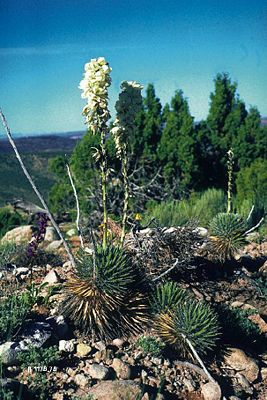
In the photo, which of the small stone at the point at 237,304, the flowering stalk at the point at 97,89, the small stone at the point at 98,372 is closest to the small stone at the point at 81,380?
the small stone at the point at 98,372

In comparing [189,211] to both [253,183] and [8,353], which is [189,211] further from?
[8,353]

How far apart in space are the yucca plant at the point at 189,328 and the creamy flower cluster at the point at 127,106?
1864mm

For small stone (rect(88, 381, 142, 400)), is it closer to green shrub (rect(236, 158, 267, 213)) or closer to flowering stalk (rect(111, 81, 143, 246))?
flowering stalk (rect(111, 81, 143, 246))

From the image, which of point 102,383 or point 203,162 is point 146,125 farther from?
point 102,383

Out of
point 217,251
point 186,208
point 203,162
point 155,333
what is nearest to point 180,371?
point 155,333

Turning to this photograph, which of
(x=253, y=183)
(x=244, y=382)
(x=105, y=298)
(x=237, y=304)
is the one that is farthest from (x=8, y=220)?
(x=244, y=382)

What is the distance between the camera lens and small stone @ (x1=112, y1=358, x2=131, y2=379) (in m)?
5.01

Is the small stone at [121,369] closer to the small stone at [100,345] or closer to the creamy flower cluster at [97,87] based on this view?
the small stone at [100,345]

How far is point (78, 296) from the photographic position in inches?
220

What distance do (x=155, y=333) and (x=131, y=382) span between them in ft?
3.44

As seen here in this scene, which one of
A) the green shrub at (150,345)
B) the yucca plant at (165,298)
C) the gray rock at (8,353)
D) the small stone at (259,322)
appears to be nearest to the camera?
the gray rock at (8,353)

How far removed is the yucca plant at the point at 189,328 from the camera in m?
5.43

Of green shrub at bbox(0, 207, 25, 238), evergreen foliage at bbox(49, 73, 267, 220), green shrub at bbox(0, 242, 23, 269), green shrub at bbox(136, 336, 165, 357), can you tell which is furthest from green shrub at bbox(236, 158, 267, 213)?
green shrub at bbox(136, 336, 165, 357)

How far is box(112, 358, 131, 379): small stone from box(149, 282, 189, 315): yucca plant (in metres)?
0.89
